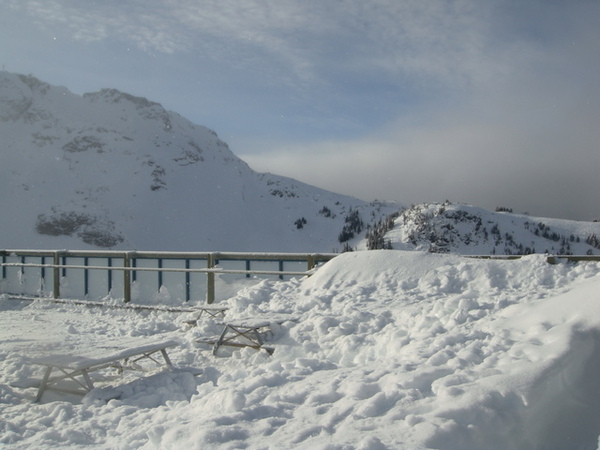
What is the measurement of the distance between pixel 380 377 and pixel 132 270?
326 inches

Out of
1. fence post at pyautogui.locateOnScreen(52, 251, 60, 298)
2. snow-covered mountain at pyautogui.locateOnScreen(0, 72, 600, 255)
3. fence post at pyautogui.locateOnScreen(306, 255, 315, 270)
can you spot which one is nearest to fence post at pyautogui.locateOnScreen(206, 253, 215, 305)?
fence post at pyautogui.locateOnScreen(306, 255, 315, 270)

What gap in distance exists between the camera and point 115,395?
550cm

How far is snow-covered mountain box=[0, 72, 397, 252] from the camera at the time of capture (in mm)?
39125

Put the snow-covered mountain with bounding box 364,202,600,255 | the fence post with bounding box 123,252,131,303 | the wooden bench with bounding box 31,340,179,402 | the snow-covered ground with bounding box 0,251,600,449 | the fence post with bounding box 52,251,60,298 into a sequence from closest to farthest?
1. the snow-covered ground with bounding box 0,251,600,449
2. the wooden bench with bounding box 31,340,179,402
3. the fence post with bounding box 123,252,131,303
4. the fence post with bounding box 52,251,60,298
5. the snow-covered mountain with bounding box 364,202,600,255

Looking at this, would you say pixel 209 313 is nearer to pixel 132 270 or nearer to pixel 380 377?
pixel 132 270

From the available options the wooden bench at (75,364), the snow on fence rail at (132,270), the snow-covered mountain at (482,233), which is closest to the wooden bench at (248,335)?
the wooden bench at (75,364)

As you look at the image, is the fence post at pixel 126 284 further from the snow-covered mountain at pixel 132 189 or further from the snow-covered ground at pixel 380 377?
the snow-covered mountain at pixel 132 189

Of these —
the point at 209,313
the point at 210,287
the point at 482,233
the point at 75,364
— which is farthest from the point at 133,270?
the point at 482,233

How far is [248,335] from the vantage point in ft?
23.6

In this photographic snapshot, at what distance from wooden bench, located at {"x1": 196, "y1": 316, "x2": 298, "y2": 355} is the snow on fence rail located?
89.1 inches

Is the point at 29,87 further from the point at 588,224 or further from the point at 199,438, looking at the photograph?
→ the point at 199,438

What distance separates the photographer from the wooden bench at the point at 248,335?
679 centimetres

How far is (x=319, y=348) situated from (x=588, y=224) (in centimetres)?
2442

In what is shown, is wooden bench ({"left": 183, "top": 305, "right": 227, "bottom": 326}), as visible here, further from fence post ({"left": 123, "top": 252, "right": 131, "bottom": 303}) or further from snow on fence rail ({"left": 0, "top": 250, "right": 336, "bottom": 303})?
fence post ({"left": 123, "top": 252, "right": 131, "bottom": 303})
